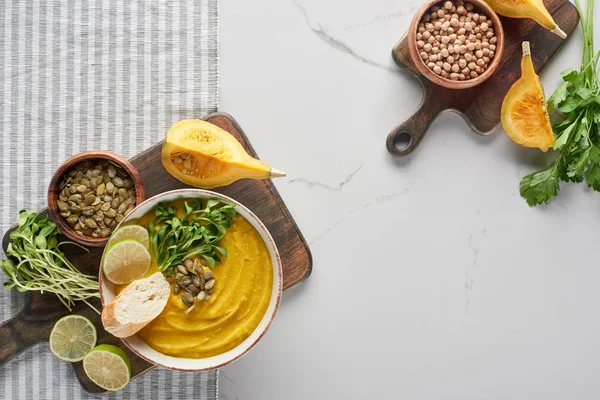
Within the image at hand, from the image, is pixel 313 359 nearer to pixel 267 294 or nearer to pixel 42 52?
pixel 267 294

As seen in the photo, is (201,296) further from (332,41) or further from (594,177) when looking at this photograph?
(594,177)

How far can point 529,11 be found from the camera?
201cm

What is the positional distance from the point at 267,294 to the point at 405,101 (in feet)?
2.58

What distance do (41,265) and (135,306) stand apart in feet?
1.09

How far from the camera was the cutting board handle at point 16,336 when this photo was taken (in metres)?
2.01

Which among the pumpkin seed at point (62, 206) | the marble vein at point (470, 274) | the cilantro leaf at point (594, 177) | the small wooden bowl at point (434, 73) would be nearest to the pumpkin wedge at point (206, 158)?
the pumpkin seed at point (62, 206)

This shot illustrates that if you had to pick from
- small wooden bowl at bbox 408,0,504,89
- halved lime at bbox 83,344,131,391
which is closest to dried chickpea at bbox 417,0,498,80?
small wooden bowl at bbox 408,0,504,89

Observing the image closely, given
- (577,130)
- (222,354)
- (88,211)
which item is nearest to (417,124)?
(577,130)

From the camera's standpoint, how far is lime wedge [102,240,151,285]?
178 cm

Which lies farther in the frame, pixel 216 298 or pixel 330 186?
pixel 330 186

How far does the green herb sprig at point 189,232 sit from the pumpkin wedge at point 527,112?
3.04ft

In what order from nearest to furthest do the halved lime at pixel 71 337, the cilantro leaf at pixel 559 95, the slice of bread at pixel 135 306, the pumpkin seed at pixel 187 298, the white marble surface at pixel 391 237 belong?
the slice of bread at pixel 135 306 < the pumpkin seed at pixel 187 298 < the halved lime at pixel 71 337 < the cilantro leaf at pixel 559 95 < the white marble surface at pixel 391 237

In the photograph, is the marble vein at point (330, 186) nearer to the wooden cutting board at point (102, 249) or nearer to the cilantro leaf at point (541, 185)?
the wooden cutting board at point (102, 249)

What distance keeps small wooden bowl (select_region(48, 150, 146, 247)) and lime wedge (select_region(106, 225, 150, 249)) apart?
109 mm
